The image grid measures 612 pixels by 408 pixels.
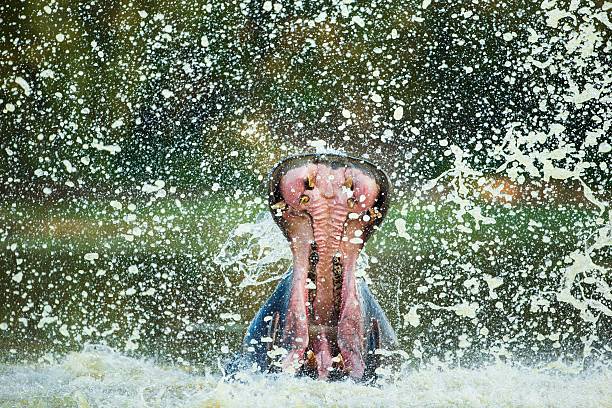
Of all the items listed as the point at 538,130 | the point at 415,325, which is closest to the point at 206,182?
the point at 538,130

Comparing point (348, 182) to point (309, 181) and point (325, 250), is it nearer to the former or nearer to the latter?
point (309, 181)

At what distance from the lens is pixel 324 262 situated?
15.0 feet

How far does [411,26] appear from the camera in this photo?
14.7 meters

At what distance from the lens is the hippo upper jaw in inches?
176

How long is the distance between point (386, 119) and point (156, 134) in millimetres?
4261

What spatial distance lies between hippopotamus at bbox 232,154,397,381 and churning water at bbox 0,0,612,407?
640 cm

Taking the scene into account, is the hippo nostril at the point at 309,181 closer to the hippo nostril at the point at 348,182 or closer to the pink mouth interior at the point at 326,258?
the pink mouth interior at the point at 326,258

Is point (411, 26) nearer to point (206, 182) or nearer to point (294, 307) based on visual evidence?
point (206, 182)

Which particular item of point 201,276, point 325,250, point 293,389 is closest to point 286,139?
point 201,276

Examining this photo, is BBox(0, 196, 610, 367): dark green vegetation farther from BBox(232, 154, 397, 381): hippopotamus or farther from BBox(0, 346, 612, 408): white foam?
BBox(232, 154, 397, 381): hippopotamus

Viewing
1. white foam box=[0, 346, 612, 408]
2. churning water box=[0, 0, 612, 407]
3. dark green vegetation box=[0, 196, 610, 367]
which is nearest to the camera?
white foam box=[0, 346, 612, 408]

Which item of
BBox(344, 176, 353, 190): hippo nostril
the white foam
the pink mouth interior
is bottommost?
the white foam

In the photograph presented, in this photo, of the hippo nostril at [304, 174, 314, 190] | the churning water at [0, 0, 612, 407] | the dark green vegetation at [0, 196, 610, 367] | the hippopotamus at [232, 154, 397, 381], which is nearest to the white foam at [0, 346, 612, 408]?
the hippopotamus at [232, 154, 397, 381]

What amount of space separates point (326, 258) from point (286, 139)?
11.4 meters
